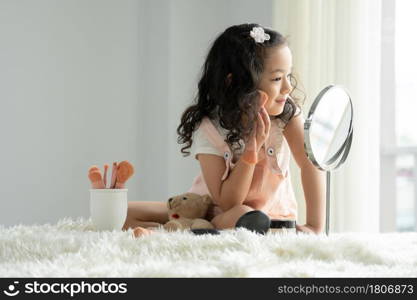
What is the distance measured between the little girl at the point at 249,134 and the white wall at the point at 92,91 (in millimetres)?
1478

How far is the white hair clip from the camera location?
69.9 inches

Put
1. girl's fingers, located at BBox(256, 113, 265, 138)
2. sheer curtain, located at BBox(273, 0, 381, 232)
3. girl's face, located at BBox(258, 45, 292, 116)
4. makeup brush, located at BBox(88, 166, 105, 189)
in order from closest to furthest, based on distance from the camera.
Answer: makeup brush, located at BBox(88, 166, 105, 189) → girl's fingers, located at BBox(256, 113, 265, 138) → girl's face, located at BBox(258, 45, 292, 116) → sheer curtain, located at BBox(273, 0, 381, 232)

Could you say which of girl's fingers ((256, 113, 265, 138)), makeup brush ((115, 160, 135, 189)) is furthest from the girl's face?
makeup brush ((115, 160, 135, 189))

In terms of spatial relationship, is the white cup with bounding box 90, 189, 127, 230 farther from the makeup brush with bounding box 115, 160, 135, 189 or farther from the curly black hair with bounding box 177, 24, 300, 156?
the curly black hair with bounding box 177, 24, 300, 156

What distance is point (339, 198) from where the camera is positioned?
2643mm

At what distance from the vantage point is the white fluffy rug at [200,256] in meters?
0.80

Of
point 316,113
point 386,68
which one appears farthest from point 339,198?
point 316,113

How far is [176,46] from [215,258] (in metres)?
2.72

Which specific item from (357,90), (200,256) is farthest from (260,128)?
(357,90)

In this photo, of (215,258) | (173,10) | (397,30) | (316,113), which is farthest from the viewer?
(173,10)

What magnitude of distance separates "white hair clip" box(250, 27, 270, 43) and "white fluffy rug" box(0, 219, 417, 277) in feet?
2.66

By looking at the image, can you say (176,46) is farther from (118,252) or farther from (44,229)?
(118,252)

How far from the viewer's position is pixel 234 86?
1.83 meters

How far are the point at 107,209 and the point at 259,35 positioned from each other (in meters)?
0.69
